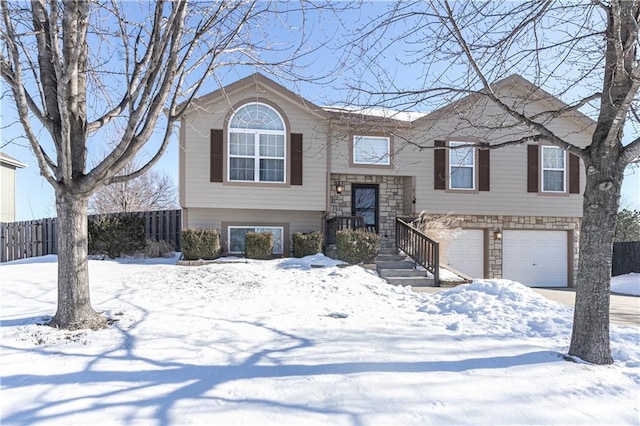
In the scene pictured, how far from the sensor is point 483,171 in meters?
12.9

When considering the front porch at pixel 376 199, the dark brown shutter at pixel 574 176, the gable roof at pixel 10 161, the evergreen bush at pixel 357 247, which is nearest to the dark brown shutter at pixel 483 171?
the front porch at pixel 376 199

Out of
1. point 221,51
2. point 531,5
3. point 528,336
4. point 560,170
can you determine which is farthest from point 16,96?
point 560,170

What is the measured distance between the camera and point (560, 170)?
13.2 m

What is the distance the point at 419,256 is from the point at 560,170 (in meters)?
6.90

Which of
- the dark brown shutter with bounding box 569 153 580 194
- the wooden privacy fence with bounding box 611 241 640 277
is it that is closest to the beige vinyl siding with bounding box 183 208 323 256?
the dark brown shutter with bounding box 569 153 580 194

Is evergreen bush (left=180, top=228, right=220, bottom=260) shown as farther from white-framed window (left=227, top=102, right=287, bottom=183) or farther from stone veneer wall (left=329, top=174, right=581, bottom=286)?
stone veneer wall (left=329, top=174, right=581, bottom=286)

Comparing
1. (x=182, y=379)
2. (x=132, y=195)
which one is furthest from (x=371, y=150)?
(x=132, y=195)

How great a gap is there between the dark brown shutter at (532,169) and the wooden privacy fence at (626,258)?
538cm

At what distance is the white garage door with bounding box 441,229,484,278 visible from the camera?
13.0m

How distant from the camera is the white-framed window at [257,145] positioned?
11.5 meters

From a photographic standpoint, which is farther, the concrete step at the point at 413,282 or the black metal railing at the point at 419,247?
the black metal railing at the point at 419,247

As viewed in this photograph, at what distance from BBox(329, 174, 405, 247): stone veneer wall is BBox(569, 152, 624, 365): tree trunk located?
861 cm

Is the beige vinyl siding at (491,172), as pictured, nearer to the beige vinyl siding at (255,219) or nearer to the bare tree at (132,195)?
the beige vinyl siding at (255,219)

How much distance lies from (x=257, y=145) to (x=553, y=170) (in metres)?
10.0
